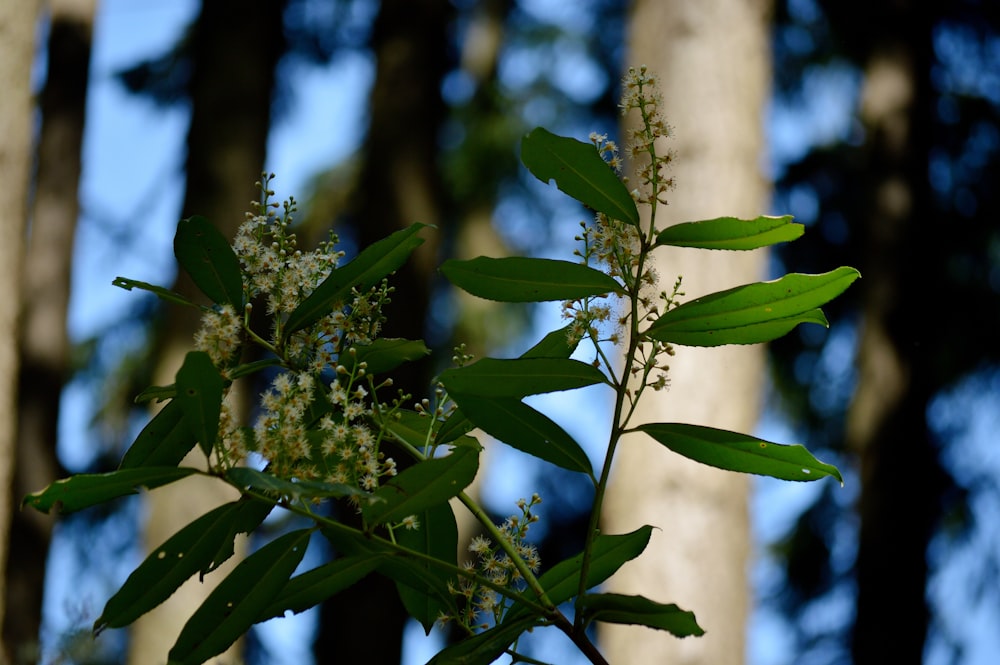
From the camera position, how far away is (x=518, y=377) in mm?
801

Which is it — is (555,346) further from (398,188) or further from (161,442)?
(398,188)

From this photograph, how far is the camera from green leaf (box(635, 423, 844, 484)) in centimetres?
83

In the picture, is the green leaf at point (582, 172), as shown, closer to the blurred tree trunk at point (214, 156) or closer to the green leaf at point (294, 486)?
the green leaf at point (294, 486)

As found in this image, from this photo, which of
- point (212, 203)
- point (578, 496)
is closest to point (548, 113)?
point (578, 496)

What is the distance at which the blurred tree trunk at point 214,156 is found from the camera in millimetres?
3734

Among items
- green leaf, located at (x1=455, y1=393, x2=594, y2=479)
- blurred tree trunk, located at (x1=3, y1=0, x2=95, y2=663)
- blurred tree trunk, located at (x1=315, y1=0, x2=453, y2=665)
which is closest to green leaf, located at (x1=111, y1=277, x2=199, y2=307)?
green leaf, located at (x1=455, y1=393, x2=594, y2=479)

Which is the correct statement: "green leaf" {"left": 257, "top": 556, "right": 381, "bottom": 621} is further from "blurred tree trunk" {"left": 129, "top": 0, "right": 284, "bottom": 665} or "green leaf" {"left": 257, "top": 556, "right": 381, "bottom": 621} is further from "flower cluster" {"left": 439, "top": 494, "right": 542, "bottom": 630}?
"blurred tree trunk" {"left": 129, "top": 0, "right": 284, "bottom": 665}

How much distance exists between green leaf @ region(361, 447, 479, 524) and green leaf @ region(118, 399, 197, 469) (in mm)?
192

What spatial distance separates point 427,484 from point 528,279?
0.59ft

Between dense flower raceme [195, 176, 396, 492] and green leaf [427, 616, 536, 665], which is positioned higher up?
dense flower raceme [195, 176, 396, 492]

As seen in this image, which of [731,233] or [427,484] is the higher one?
[731,233]

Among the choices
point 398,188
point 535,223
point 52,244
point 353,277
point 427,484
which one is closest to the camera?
point 427,484

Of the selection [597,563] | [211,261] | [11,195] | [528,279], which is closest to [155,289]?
[211,261]

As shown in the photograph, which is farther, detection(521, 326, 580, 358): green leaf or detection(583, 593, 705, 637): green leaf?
detection(521, 326, 580, 358): green leaf
